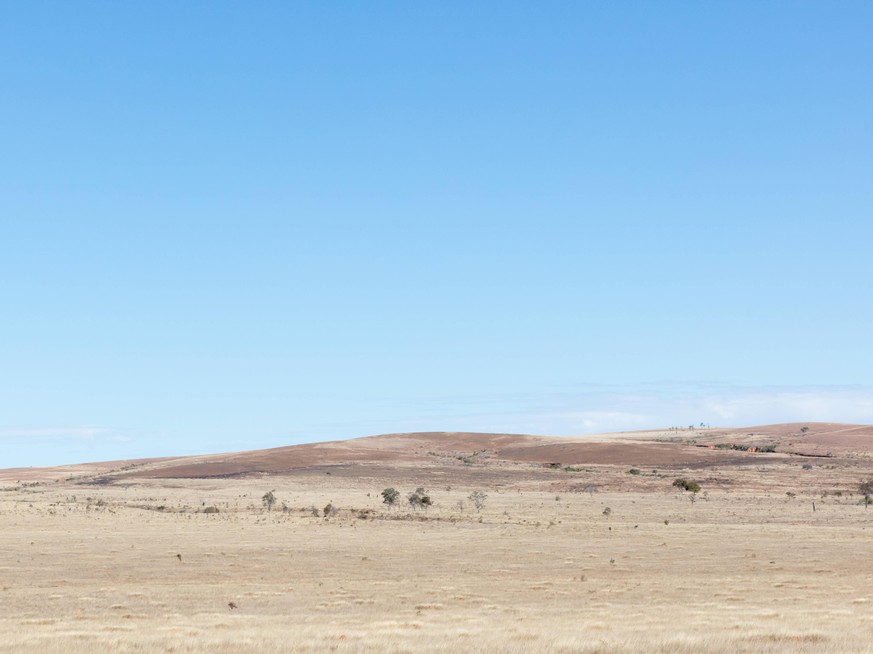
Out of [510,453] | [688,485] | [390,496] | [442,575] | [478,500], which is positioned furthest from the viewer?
[510,453]

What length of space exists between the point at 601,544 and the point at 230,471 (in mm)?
78008

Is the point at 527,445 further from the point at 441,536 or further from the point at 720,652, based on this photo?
the point at 720,652

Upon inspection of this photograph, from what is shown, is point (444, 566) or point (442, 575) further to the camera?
point (444, 566)

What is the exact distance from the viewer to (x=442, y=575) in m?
35.4

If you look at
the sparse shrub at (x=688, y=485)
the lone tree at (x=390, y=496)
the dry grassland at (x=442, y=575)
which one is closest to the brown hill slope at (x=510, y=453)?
the sparse shrub at (x=688, y=485)

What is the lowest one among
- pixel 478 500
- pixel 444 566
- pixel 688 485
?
pixel 444 566

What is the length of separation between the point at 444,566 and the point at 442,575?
258 centimetres

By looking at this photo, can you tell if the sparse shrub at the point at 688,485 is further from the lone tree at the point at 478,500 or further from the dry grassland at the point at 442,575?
the lone tree at the point at 478,500

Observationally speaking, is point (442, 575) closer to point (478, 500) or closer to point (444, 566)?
point (444, 566)

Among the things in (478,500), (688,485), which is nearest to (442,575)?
(478,500)

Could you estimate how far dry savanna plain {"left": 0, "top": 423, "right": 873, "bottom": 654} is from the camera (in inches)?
829

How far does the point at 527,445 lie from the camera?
14912cm

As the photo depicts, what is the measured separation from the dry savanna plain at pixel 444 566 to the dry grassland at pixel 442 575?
0.41 feet

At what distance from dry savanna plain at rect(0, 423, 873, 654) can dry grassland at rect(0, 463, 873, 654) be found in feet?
0.41
